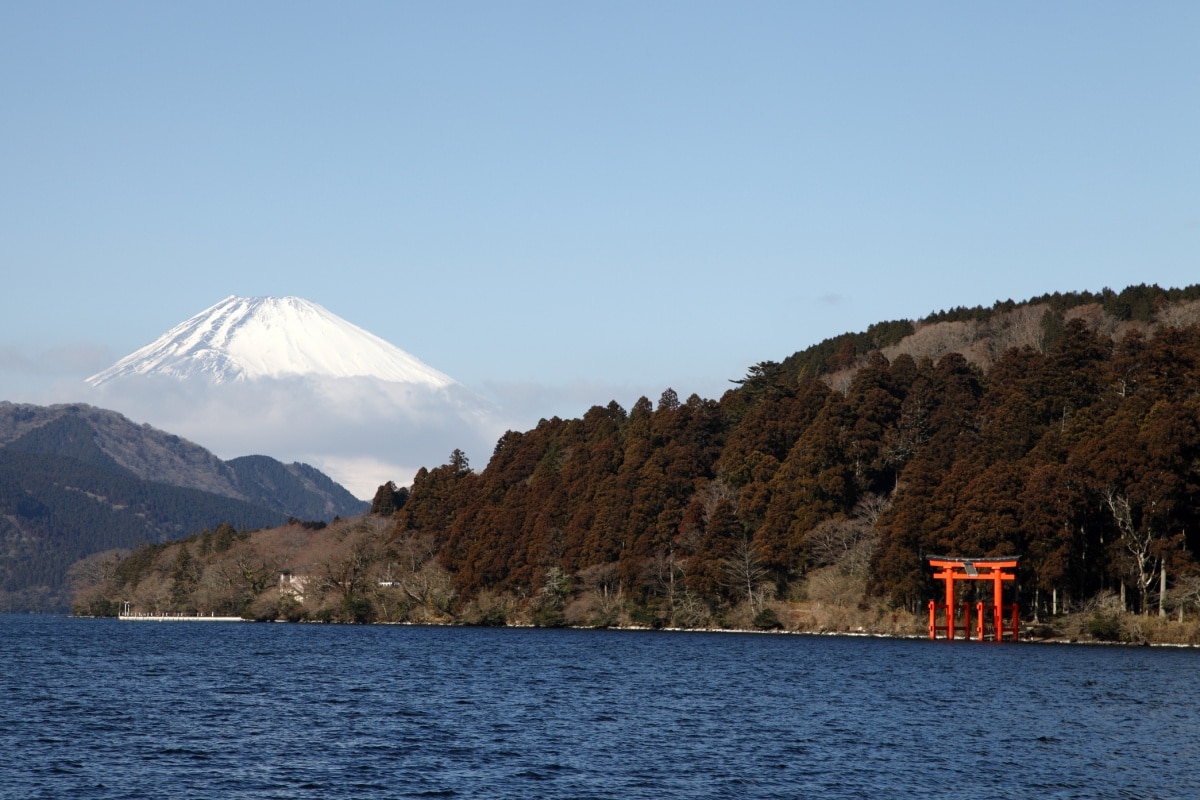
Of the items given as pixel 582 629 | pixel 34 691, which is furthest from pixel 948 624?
pixel 34 691

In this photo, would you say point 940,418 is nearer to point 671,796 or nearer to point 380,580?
point 380,580

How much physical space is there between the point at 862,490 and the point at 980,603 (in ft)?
49.0

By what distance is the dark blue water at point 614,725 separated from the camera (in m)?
24.7

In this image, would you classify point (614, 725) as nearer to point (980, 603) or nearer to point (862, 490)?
point (980, 603)

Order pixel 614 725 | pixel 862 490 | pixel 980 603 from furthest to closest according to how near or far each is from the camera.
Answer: pixel 862 490
pixel 980 603
pixel 614 725

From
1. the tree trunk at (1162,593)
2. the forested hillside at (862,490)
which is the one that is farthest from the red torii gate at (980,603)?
the tree trunk at (1162,593)

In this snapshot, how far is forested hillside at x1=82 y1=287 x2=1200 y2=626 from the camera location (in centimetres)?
6012

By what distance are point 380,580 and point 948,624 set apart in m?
50.6

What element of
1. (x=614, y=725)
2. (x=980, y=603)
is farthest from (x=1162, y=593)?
(x=614, y=725)

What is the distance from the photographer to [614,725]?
32.9 meters

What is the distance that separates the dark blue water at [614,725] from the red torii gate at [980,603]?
4.86 meters

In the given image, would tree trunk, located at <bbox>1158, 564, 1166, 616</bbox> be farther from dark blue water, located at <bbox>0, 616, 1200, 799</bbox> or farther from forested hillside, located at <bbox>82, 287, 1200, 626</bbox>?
dark blue water, located at <bbox>0, 616, 1200, 799</bbox>

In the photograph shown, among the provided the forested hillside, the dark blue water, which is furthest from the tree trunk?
the dark blue water

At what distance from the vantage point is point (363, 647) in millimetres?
64688
